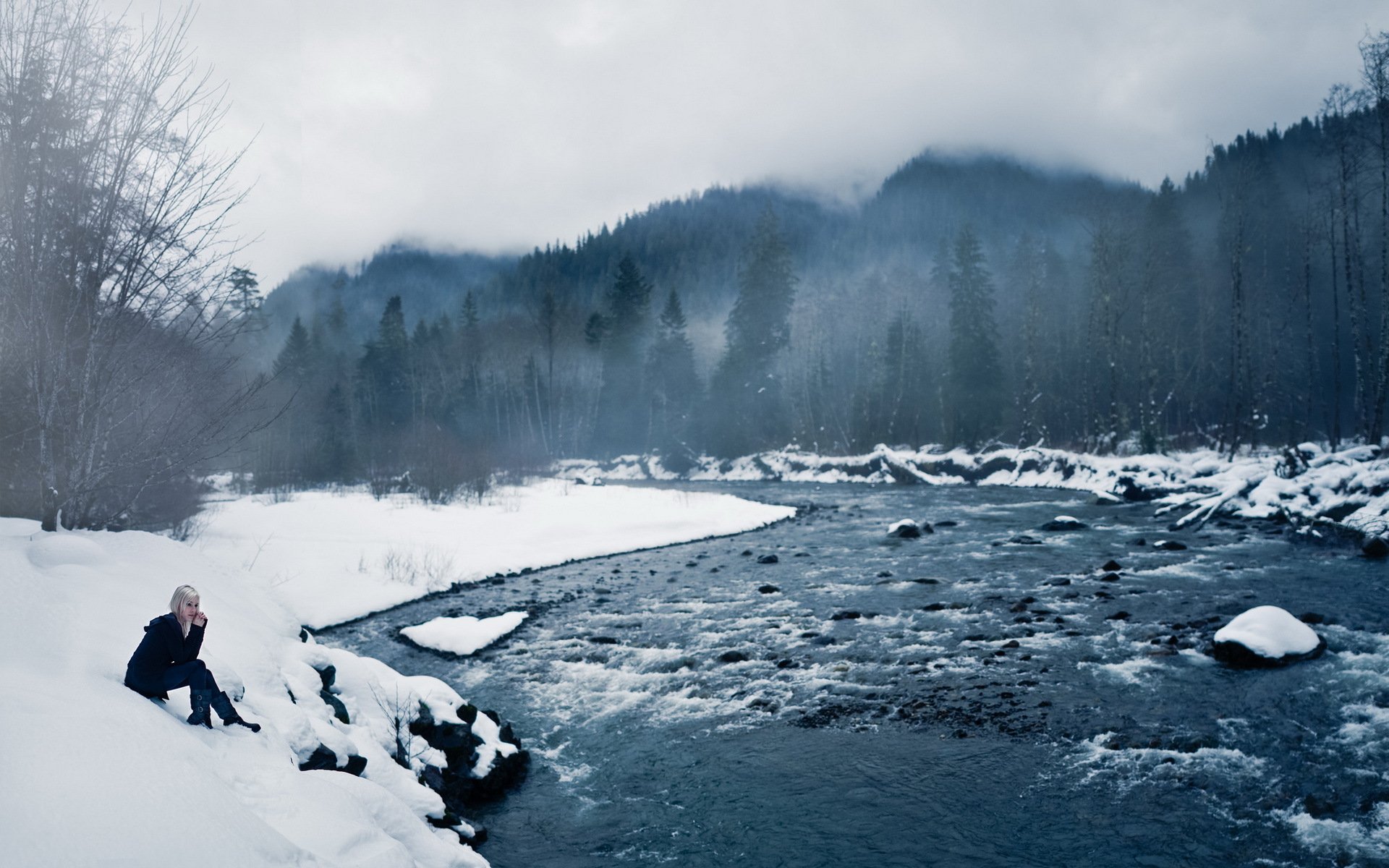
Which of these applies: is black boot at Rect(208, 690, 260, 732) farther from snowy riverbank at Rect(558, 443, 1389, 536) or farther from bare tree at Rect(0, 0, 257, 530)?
snowy riverbank at Rect(558, 443, 1389, 536)

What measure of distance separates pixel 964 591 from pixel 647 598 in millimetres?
6415

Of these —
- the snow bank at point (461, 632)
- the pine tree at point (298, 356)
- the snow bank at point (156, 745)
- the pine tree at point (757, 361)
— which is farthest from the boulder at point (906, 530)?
the pine tree at point (298, 356)

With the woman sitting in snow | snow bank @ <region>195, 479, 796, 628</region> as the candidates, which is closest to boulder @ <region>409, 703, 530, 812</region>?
the woman sitting in snow

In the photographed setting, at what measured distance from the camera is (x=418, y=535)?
21266 mm

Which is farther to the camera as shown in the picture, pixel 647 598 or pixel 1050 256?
pixel 1050 256

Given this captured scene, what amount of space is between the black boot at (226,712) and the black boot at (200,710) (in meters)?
0.08

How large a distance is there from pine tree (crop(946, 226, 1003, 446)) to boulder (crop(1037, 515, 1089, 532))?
24804mm

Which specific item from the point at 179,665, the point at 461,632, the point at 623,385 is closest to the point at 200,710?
the point at 179,665

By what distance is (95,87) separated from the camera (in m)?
6.84

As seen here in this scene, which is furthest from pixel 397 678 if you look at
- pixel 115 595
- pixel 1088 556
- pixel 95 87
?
pixel 1088 556

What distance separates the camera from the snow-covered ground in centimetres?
332

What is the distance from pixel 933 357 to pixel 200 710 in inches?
2287

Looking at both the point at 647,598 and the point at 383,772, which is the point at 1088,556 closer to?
the point at 647,598

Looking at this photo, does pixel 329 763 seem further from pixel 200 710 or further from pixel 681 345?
pixel 681 345
